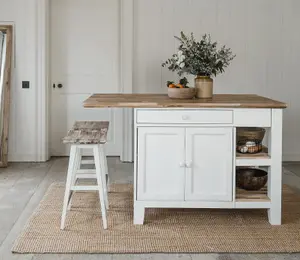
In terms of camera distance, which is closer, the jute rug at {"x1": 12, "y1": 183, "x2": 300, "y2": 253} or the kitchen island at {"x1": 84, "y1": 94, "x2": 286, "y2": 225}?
the jute rug at {"x1": 12, "y1": 183, "x2": 300, "y2": 253}

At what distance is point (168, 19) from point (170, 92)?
2235 millimetres

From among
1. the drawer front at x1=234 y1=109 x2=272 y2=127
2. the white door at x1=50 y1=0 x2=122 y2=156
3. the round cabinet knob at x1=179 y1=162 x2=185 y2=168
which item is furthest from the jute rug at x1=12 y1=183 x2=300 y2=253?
the white door at x1=50 y1=0 x2=122 y2=156

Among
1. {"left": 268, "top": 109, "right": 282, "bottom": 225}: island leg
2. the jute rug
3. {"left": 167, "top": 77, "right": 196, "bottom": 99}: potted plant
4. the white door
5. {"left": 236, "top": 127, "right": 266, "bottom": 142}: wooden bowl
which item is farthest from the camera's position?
the white door

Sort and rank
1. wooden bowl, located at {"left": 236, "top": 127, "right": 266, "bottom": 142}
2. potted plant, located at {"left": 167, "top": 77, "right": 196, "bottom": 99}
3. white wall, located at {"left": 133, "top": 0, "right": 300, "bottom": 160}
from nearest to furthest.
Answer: wooden bowl, located at {"left": 236, "top": 127, "right": 266, "bottom": 142}, potted plant, located at {"left": 167, "top": 77, "right": 196, "bottom": 99}, white wall, located at {"left": 133, "top": 0, "right": 300, "bottom": 160}

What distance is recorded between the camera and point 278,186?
3.54m

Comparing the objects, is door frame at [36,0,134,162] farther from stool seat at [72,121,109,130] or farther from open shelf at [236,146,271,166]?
open shelf at [236,146,271,166]

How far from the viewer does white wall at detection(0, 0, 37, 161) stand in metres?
5.61

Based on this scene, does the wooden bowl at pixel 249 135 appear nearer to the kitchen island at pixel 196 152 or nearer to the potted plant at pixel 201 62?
the kitchen island at pixel 196 152

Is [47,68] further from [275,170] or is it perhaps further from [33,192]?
[275,170]

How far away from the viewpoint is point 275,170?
354 centimetres

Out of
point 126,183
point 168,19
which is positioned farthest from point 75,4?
point 126,183

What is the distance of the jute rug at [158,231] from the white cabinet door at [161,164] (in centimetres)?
24

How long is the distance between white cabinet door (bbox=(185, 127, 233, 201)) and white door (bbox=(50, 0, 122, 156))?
2.71m

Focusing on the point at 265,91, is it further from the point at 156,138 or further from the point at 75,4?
the point at 156,138
